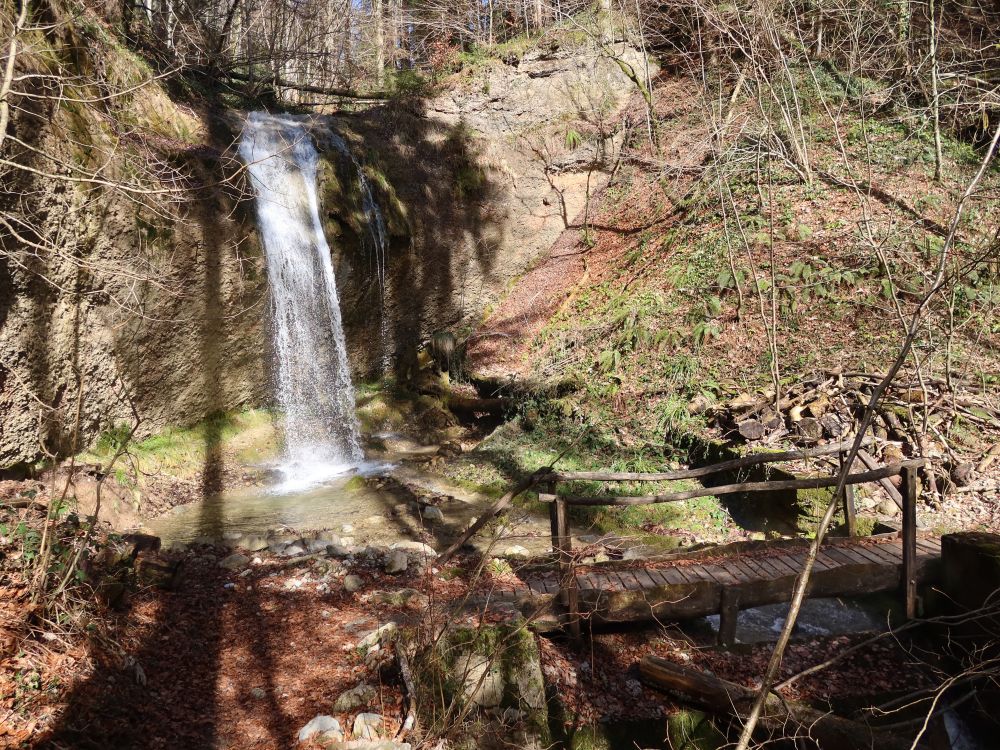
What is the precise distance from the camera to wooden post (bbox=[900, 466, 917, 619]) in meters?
4.72

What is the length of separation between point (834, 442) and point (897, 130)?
930 cm

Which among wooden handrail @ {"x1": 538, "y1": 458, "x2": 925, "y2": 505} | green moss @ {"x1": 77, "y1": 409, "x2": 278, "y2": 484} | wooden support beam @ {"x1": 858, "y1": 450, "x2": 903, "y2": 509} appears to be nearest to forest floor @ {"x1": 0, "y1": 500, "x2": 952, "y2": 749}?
wooden handrail @ {"x1": 538, "y1": 458, "x2": 925, "y2": 505}

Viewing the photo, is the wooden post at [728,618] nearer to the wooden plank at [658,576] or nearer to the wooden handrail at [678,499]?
the wooden handrail at [678,499]

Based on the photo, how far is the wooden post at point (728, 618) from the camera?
4.61 metres

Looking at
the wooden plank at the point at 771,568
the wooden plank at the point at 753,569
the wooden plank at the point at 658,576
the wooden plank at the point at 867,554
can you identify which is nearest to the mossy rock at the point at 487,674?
the wooden plank at the point at 658,576

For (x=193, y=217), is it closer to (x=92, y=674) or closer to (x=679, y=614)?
(x=92, y=674)

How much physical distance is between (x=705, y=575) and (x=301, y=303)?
9.19m

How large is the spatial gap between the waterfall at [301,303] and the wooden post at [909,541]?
8.32 metres

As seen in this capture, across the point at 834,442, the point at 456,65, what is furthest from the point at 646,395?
the point at 456,65

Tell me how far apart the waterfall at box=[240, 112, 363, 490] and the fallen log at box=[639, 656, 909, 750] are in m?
7.63

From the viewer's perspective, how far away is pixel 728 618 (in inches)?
182

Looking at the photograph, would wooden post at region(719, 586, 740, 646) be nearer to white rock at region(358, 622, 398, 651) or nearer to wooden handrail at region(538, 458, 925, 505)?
wooden handrail at region(538, 458, 925, 505)

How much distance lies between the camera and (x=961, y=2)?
12.7m

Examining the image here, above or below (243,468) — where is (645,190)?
above
